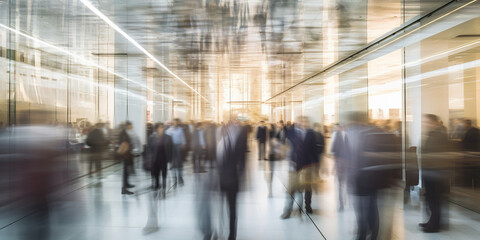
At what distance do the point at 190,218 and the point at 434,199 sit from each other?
3.93 metres

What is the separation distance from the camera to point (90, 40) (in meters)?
7.13

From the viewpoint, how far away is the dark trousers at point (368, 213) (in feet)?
10.3

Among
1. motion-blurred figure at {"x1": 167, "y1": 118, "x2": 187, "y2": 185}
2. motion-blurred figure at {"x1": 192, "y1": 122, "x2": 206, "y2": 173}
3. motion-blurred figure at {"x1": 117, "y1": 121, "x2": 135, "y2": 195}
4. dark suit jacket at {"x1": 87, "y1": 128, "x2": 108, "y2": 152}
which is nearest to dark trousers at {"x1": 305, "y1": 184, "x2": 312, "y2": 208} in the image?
motion-blurred figure at {"x1": 192, "y1": 122, "x2": 206, "y2": 173}

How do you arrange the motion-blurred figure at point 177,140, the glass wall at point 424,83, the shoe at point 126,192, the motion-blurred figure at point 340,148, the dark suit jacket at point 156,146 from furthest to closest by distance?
the shoe at point 126,192
the motion-blurred figure at point 177,140
the glass wall at point 424,83
the motion-blurred figure at point 340,148
the dark suit jacket at point 156,146

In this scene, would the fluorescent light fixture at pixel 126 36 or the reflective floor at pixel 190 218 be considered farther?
the fluorescent light fixture at pixel 126 36

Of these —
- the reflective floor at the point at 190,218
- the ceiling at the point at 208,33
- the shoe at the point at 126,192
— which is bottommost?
the reflective floor at the point at 190,218

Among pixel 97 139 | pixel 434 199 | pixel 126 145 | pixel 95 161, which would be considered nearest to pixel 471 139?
pixel 434 199

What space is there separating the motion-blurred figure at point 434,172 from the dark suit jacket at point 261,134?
197 inches

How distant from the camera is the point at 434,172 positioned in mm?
3842

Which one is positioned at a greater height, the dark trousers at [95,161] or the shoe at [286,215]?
the dark trousers at [95,161]

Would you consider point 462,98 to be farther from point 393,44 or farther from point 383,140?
point 383,140

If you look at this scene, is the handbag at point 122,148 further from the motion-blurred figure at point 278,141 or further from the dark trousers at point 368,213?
the dark trousers at point 368,213

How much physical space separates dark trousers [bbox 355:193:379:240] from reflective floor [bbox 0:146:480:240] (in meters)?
0.60

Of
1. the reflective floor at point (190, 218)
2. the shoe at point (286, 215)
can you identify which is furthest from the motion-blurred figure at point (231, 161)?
the shoe at point (286, 215)
